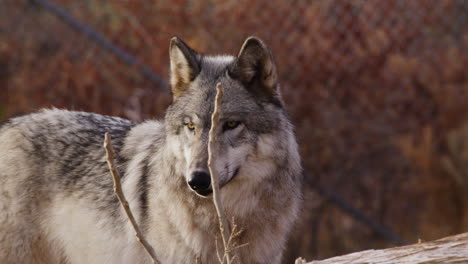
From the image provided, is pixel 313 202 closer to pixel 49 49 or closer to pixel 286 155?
pixel 49 49

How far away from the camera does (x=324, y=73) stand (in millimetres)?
8930

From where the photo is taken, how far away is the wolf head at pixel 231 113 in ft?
15.1

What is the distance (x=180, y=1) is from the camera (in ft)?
29.2

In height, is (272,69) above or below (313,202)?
above

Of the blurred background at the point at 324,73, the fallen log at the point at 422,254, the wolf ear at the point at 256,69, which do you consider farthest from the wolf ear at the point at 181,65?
the blurred background at the point at 324,73

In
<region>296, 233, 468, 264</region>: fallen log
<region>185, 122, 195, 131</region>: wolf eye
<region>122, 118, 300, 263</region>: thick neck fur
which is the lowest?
<region>296, 233, 468, 264</region>: fallen log

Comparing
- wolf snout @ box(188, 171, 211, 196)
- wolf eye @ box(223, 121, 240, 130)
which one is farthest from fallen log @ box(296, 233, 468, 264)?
wolf eye @ box(223, 121, 240, 130)

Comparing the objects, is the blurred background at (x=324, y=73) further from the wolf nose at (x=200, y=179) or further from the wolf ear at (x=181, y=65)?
the wolf nose at (x=200, y=179)

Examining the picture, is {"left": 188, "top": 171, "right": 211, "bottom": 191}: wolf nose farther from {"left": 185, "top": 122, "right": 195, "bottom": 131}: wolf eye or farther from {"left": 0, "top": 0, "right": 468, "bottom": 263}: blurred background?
{"left": 0, "top": 0, "right": 468, "bottom": 263}: blurred background

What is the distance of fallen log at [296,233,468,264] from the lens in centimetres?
407

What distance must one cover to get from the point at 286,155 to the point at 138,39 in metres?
4.40

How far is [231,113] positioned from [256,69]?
38 cm

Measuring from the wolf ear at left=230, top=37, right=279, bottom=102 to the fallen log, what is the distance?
1189 millimetres

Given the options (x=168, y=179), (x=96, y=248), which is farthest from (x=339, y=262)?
(x=96, y=248)
